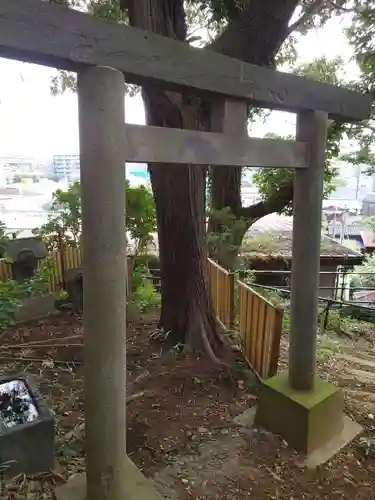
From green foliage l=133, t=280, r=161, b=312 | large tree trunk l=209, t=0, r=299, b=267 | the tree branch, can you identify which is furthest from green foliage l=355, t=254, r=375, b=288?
large tree trunk l=209, t=0, r=299, b=267

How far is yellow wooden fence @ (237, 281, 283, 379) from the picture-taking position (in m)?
3.63

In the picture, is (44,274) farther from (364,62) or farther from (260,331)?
(364,62)

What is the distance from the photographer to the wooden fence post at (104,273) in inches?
68.0

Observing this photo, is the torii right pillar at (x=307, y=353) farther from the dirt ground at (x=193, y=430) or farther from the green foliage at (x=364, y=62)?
the green foliage at (x=364, y=62)

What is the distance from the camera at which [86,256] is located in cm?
186

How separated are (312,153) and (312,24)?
4.58 meters

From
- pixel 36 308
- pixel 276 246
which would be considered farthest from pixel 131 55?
pixel 276 246

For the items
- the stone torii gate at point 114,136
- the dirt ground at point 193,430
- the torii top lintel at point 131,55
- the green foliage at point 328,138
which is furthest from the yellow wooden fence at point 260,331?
the green foliage at point 328,138

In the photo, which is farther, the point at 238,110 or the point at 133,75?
the point at 238,110

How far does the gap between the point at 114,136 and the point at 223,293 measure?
11.7 ft

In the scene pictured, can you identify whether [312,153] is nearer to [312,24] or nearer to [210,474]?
[210,474]

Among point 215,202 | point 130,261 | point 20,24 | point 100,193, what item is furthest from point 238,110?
point 215,202

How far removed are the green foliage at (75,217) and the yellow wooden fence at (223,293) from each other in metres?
1.66

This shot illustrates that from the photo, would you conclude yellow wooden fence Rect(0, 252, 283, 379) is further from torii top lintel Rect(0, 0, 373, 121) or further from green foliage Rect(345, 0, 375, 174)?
green foliage Rect(345, 0, 375, 174)
